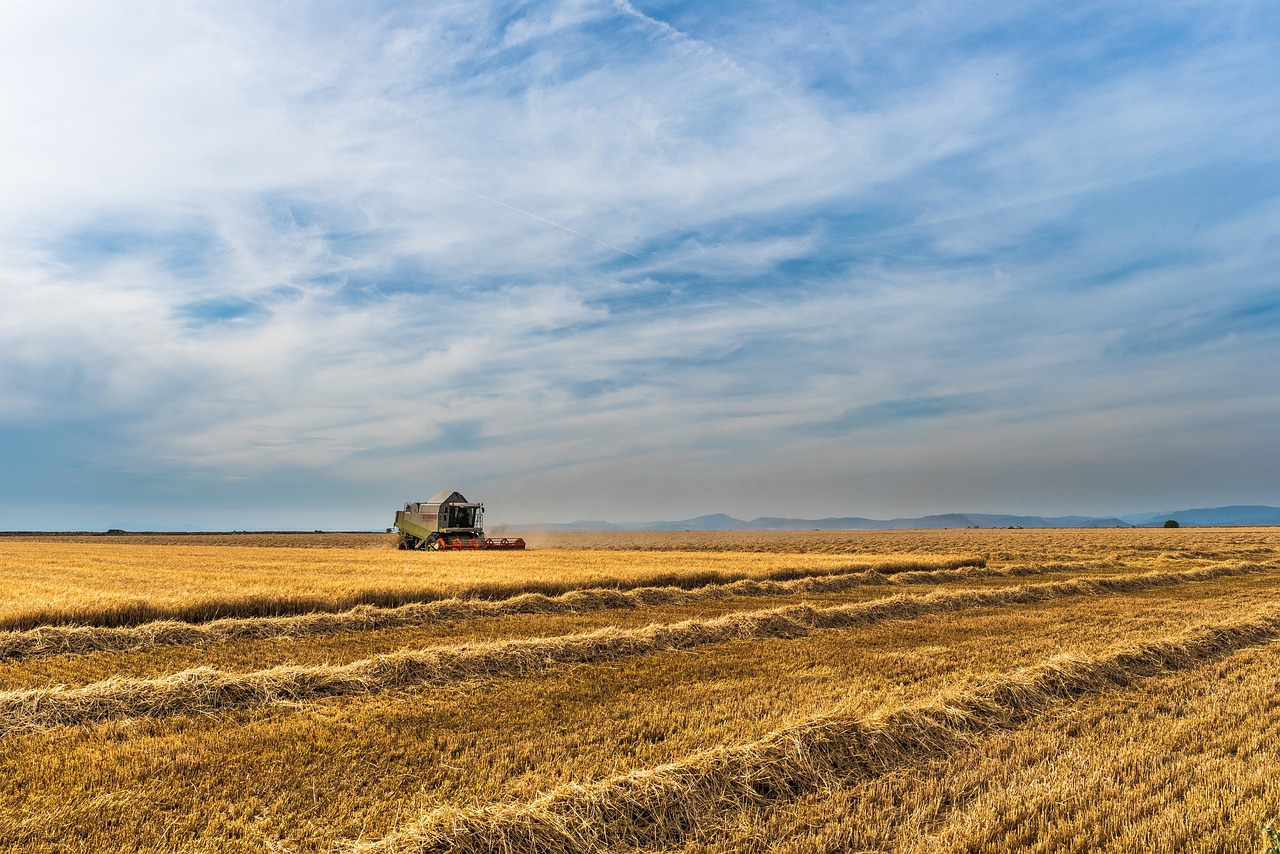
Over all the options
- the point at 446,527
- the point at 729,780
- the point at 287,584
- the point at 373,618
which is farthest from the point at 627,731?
the point at 446,527

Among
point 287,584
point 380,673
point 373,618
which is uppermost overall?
point 287,584

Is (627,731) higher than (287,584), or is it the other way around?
(287,584)

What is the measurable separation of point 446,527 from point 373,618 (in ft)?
Answer: 80.4

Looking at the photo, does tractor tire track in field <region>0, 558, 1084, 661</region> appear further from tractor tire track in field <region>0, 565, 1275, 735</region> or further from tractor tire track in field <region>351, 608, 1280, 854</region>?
tractor tire track in field <region>351, 608, 1280, 854</region>

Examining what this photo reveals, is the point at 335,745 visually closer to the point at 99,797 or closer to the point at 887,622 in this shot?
the point at 99,797

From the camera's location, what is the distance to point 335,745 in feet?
20.0

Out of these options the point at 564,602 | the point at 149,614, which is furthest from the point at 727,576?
the point at 149,614

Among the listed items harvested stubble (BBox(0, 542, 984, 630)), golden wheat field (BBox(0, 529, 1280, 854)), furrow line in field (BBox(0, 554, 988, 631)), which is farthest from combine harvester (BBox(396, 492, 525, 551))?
golden wheat field (BBox(0, 529, 1280, 854))

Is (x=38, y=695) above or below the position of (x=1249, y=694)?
above

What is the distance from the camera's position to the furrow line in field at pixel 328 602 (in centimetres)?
1225

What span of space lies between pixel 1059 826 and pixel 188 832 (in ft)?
17.3

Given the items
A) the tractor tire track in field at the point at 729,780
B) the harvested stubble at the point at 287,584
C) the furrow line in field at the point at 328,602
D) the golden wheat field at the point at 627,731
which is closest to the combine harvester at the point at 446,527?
the harvested stubble at the point at 287,584

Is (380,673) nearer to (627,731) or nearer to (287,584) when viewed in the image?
(627,731)

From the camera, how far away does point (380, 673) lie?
849 centimetres
